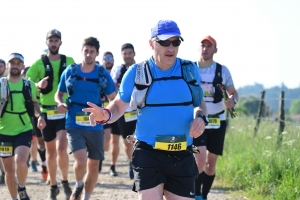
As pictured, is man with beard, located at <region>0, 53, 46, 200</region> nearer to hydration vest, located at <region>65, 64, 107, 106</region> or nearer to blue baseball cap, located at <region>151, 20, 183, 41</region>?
hydration vest, located at <region>65, 64, 107, 106</region>

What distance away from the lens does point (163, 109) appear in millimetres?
5438

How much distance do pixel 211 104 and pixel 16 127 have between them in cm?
292

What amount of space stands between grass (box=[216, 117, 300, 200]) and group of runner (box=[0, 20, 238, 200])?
3.10 ft

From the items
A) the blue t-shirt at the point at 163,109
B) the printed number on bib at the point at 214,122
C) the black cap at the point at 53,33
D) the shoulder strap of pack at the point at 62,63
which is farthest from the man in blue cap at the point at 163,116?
the black cap at the point at 53,33

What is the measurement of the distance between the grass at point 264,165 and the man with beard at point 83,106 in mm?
2570

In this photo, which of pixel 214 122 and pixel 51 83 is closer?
pixel 214 122

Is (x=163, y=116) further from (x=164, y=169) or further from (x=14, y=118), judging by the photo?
(x=14, y=118)

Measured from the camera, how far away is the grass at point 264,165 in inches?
340

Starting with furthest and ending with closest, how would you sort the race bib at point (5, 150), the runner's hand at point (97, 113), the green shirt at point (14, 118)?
the green shirt at point (14, 118), the race bib at point (5, 150), the runner's hand at point (97, 113)

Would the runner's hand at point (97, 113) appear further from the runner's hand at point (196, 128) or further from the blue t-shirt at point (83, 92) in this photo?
the blue t-shirt at point (83, 92)

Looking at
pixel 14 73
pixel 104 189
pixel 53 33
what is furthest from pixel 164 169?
pixel 104 189

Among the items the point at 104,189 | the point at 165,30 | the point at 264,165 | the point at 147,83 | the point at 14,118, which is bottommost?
the point at 104,189

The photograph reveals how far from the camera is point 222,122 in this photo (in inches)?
353

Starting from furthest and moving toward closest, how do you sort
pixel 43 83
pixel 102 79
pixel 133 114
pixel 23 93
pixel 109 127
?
1. pixel 109 127
2. pixel 133 114
3. pixel 43 83
4. pixel 23 93
5. pixel 102 79
